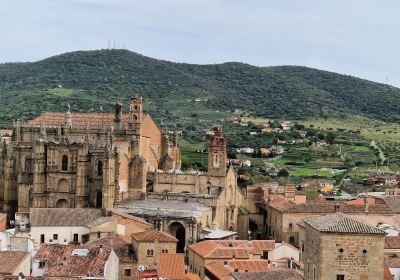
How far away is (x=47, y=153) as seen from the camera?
65125 mm

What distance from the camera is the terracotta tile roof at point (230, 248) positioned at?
49.1 metres

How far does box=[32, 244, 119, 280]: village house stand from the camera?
124 ft

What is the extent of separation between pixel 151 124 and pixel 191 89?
344ft

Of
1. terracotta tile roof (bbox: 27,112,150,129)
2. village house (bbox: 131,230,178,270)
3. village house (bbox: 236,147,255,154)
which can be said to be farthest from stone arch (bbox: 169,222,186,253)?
village house (bbox: 236,147,255,154)

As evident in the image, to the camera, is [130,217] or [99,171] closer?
[130,217]

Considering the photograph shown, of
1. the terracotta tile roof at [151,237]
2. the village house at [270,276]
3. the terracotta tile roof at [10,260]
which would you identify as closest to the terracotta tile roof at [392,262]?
the village house at [270,276]

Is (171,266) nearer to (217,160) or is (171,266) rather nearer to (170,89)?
(217,160)

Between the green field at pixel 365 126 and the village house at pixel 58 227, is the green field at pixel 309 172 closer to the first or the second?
the green field at pixel 365 126

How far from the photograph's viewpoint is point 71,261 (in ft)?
128

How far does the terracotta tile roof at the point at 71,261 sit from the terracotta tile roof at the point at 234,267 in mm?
7183

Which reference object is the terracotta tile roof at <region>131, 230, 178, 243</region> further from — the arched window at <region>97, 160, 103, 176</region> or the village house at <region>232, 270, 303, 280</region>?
the arched window at <region>97, 160, 103, 176</region>

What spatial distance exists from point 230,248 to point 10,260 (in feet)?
52.1

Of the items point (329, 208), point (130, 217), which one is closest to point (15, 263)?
point (130, 217)

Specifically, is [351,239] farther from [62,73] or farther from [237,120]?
[62,73]
